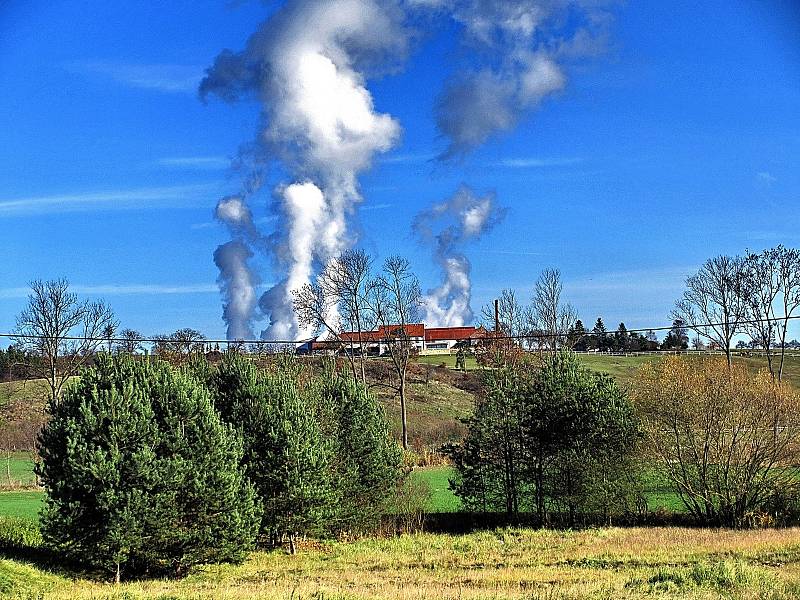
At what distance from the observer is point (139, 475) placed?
831 inches

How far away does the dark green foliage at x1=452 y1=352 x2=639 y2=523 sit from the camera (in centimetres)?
3200

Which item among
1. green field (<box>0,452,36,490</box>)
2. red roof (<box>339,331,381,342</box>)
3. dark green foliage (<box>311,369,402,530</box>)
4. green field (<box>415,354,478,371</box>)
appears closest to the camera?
dark green foliage (<box>311,369,402,530</box>)

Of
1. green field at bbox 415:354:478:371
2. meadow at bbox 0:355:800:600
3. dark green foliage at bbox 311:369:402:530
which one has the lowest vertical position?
meadow at bbox 0:355:800:600

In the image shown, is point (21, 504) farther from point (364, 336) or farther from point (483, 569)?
point (364, 336)

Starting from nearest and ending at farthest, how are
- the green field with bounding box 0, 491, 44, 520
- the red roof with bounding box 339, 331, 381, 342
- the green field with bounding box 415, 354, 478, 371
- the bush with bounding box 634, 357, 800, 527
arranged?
the bush with bounding box 634, 357, 800, 527, the green field with bounding box 0, 491, 44, 520, the red roof with bounding box 339, 331, 381, 342, the green field with bounding box 415, 354, 478, 371

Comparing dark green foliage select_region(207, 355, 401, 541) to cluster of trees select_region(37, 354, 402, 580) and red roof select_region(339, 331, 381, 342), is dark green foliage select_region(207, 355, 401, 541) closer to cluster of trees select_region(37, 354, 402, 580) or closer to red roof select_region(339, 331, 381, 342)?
cluster of trees select_region(37, 354, 402, 580)

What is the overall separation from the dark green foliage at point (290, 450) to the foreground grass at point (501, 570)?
4.18 feet

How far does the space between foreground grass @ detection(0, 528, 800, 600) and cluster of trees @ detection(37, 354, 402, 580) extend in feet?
3.31

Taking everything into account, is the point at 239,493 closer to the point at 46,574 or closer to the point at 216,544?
the point at 216,544

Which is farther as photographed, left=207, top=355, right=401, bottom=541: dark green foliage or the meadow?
left=207, top=355, right=401, bottom=541: dark green foliage

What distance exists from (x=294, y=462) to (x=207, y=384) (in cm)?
402

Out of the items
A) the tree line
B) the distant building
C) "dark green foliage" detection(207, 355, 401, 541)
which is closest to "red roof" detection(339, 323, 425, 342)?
the distant building

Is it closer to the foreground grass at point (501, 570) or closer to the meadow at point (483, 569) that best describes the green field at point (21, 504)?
the meadow at point (483, 569)

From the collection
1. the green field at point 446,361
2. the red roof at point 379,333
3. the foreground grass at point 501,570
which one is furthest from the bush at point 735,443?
the green field at point 446,361
